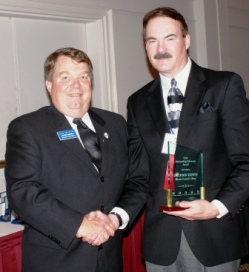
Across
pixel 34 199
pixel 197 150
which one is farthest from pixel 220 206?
pixel 34 199

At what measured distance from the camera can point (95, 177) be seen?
2.05 metres

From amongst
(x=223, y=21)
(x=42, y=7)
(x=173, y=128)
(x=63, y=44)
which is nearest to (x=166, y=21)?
(x=173, y=128)

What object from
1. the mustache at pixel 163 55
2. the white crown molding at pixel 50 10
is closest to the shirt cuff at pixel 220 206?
the mustache at pixel 163 55

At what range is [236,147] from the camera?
6.46 feet

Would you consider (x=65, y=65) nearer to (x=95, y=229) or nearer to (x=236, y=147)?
(x=95, y=229)

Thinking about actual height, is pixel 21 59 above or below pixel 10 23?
below

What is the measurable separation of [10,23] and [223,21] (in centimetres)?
320

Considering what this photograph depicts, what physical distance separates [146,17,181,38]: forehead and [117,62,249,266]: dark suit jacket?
0.21m

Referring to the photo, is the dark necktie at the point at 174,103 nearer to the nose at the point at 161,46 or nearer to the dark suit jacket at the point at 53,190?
the nose at the point at 161,46

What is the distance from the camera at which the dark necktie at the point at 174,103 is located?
81.7 inches

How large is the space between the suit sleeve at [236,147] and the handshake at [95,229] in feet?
1.68

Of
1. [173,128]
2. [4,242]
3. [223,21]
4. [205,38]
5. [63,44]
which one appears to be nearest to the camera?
[173,128]

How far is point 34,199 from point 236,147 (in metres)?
0.92

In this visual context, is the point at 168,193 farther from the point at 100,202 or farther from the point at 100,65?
the point at 100,65
